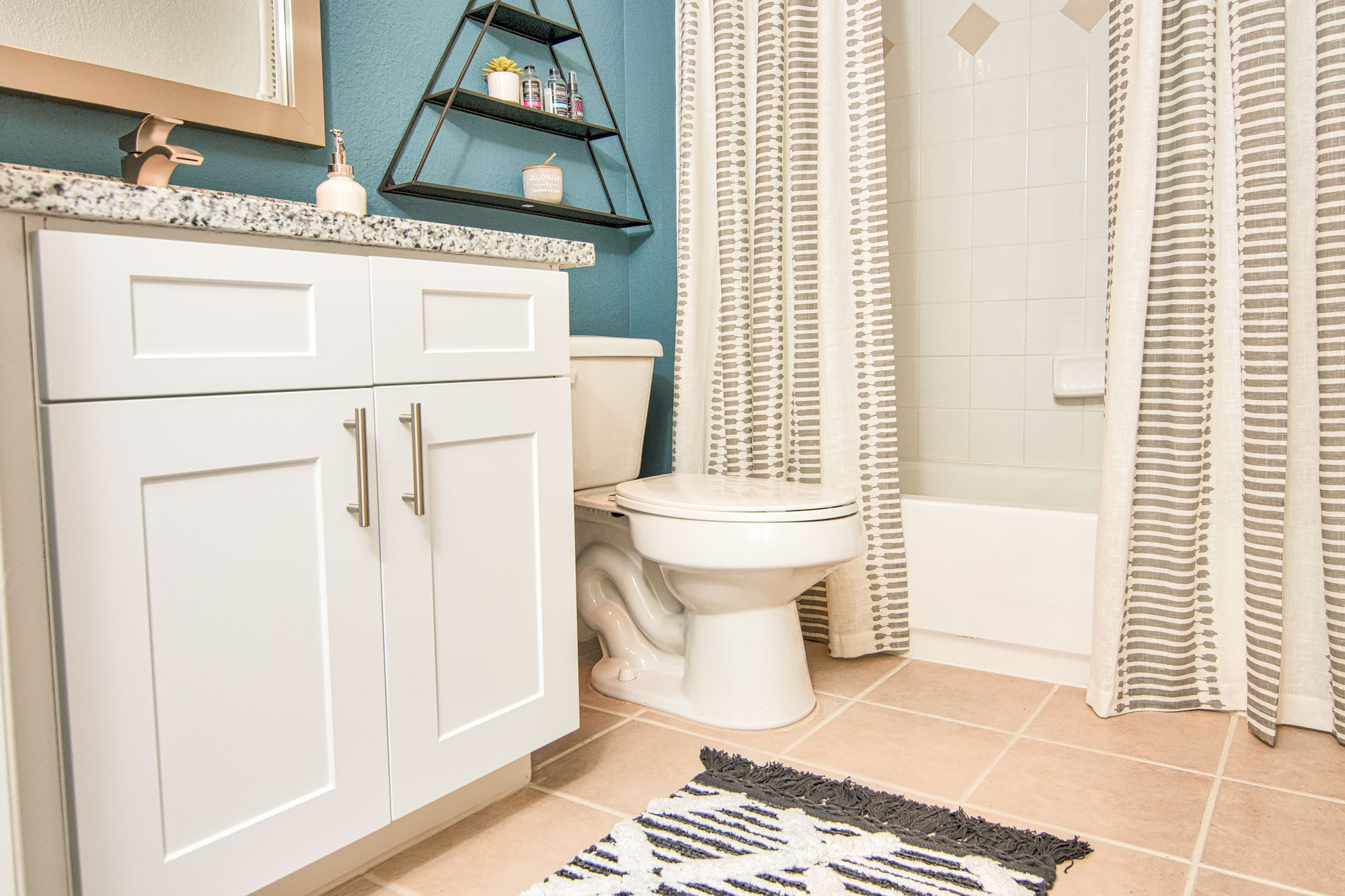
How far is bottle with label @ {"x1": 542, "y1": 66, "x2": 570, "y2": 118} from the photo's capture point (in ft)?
6.46

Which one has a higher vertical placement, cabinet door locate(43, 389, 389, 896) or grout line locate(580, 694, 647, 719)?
cabinet door locate(43, 389, 389, 896)

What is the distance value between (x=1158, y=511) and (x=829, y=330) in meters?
0.76

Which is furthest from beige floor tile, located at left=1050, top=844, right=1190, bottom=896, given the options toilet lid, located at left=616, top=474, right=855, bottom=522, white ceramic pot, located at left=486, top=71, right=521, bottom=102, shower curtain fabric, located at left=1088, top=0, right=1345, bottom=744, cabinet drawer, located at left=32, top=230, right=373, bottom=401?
white ceramic pot, located at left=486, top=71, right=521, bottom=102

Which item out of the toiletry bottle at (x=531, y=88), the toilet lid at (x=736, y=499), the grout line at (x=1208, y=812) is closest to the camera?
the grout line at (x=1208, y=812)

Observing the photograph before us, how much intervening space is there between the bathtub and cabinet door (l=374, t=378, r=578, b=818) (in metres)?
0.95

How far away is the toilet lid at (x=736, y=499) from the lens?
151cm

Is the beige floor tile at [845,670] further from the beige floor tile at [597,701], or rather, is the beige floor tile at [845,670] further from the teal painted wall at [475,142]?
the teal painted wall at [475,142]

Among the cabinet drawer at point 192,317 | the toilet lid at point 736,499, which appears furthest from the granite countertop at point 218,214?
the toilet lid at point 736,499

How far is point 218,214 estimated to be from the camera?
90 centimetres

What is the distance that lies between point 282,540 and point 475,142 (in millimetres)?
1176

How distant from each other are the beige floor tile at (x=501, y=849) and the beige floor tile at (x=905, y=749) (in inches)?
16.6

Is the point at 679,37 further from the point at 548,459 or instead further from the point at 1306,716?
the point at 1306,716

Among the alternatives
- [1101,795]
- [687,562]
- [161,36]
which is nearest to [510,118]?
[161,36]

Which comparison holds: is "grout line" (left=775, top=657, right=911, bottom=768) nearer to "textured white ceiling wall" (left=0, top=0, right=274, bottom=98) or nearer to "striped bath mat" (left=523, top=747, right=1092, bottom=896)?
"striped bath mat" (left=523, top=747, right=1092, bottom=896)
